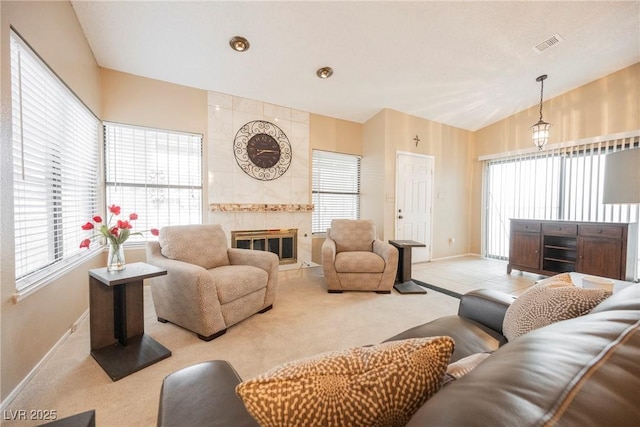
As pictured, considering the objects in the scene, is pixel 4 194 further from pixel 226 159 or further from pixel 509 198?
pixel 509 198

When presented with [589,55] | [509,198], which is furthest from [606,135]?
[509,198]

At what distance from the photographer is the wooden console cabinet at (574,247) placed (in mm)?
3082

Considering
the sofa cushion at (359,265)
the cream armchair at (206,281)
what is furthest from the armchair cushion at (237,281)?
the sofa cushion at (359,265)

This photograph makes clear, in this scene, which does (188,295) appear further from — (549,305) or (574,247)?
(574,247)

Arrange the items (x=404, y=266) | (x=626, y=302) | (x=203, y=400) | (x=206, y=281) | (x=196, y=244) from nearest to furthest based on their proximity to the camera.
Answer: (x=626, y=302), (x=203, y=400), (x=206, y=281), (x=196, y=244), (x=404, y=266)

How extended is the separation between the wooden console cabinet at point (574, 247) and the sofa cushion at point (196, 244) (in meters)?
4.27

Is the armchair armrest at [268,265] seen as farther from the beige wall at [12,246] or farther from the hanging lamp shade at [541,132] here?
Result: the hanging lamp shade at [541,132]

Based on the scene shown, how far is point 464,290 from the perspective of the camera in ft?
10.7

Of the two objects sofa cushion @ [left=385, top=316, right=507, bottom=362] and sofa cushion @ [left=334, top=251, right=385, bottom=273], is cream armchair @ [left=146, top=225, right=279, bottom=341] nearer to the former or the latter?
sofa cushion @ [left=334, top=251, right=385, bottom=273]

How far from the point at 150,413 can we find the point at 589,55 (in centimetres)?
552

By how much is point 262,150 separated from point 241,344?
2.60m

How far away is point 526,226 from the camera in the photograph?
155 inches

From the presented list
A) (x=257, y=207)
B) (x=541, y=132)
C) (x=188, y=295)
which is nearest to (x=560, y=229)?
(x=541, y=132)

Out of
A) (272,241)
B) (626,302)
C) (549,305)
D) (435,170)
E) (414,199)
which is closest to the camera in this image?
(626,302)
